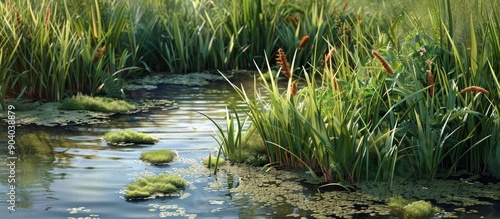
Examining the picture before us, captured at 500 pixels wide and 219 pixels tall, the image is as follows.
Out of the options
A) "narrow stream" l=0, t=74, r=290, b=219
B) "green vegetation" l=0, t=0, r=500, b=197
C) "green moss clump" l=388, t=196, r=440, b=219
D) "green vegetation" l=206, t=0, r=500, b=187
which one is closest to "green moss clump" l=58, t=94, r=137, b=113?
"narrow stream" l=0, t=74, r=290, b=219

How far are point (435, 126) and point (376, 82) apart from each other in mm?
659

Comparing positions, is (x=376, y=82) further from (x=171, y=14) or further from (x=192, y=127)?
(x=171, y=14)

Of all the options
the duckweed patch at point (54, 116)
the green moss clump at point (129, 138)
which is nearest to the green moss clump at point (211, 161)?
the green moss clump at point (129, 138)

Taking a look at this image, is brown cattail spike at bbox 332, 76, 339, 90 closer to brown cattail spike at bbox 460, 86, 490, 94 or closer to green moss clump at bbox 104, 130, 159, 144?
brown cattail spike at bbox 460, 86, 490, 94

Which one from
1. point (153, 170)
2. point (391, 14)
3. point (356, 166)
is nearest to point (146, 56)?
point (391, 14)

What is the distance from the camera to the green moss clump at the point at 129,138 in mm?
6844

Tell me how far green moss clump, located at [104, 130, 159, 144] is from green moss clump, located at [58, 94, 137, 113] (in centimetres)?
123

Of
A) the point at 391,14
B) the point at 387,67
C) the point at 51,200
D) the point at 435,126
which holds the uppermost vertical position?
the point at 391,14

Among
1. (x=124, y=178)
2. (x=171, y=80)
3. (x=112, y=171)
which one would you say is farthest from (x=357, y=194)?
(x=171, y=80)

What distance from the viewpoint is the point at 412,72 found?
595 cm

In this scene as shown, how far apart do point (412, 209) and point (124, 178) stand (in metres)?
1.92

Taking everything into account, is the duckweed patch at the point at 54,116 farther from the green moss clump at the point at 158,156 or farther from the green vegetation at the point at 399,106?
the green moss clump at the point at 158,156

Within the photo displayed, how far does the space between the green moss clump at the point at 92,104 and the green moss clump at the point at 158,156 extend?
75.0 inches

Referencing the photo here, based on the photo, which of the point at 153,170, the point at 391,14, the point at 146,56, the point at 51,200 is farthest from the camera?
the point at 146,56
